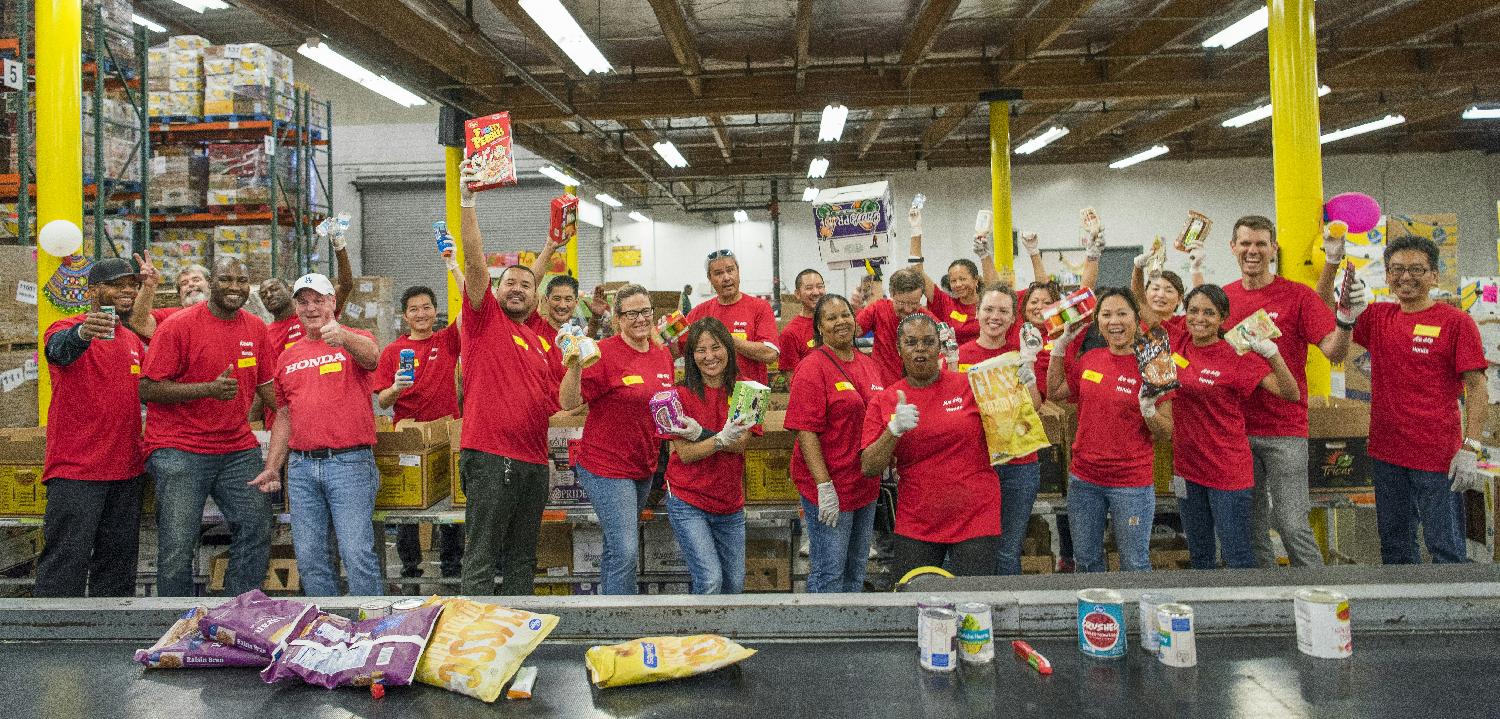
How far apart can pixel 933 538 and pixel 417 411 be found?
124 inches

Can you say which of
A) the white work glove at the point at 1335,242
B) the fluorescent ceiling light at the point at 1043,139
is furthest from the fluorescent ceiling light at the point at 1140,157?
the white work glove at the point at 1335,242

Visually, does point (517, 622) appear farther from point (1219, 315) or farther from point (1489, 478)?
point (1489, 478)

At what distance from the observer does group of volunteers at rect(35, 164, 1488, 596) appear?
134 inches

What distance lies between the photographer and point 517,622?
5.85 ft

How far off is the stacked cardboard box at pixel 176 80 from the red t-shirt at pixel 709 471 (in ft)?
23.1

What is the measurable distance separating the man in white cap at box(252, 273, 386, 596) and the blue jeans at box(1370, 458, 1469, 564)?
4708mm

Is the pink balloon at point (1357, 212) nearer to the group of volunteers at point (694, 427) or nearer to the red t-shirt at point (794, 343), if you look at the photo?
the group of volunteers at point (694, 427)

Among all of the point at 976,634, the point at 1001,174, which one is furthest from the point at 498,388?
the point at 1001,174

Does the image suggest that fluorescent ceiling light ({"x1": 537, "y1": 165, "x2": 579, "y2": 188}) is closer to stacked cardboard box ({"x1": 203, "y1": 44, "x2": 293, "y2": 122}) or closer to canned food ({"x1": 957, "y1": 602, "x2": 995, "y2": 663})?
stacked cardboard box ({"x1": 203, "y1": 44, "x2": 293, "y2": 122})

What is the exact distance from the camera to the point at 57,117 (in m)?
4.73

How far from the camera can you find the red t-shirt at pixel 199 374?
3656 mm

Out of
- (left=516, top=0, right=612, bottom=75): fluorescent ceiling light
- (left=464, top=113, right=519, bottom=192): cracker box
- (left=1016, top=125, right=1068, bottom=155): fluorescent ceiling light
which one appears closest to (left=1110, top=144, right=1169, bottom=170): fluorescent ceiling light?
(left=1016, top=125, right=1068, bottom=155): fluorescent ceiling light

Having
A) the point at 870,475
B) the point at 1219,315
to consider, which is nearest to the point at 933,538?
the point at 870,475

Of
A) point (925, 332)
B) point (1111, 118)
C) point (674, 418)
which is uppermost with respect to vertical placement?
point (1111, 118)
